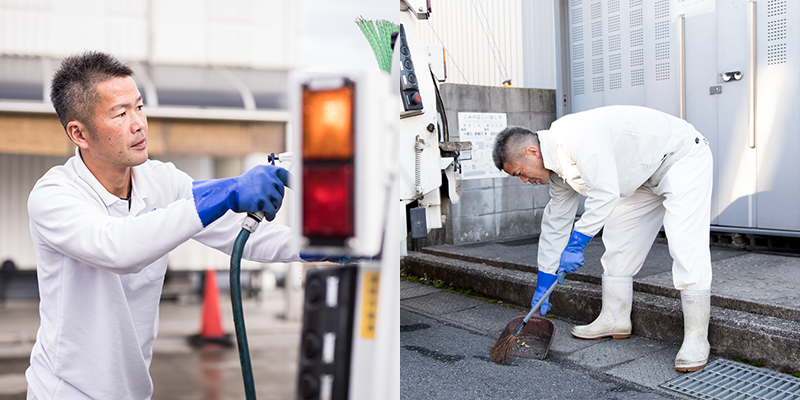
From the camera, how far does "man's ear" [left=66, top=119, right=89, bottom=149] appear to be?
1.50 m

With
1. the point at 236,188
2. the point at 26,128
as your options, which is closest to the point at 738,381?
the point at 236,188

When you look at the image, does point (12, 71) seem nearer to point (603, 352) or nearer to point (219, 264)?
point (219, 264)

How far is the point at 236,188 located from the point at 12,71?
144 cm

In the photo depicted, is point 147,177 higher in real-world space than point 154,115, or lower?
lower

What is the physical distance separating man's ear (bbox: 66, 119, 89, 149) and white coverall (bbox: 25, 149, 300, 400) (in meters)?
0.07

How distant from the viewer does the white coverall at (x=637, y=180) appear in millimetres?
3307

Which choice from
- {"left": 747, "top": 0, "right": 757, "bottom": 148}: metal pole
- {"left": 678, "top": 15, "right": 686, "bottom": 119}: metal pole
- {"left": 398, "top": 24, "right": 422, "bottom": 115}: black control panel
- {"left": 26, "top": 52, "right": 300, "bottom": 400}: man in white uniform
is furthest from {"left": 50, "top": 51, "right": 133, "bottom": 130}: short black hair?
{"left": 678, "top": 15, "right": 686, "bottom": 119}: metal pole

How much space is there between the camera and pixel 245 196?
114 cm

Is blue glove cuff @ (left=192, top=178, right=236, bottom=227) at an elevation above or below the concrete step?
above

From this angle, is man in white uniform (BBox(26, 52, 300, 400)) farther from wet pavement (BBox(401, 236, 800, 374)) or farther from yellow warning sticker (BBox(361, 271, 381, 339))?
wet pavement (BBox(401, 236, 800, 374))

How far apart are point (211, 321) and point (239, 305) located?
110 inches

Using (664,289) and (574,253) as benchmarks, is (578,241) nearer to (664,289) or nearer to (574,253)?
(574,253)

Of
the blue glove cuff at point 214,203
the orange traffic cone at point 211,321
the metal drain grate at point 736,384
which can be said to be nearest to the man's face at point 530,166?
the metal drain grate at point 736,384

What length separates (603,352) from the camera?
11.4 ft
